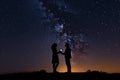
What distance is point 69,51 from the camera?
29328mm

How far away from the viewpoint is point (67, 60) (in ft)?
96.5
